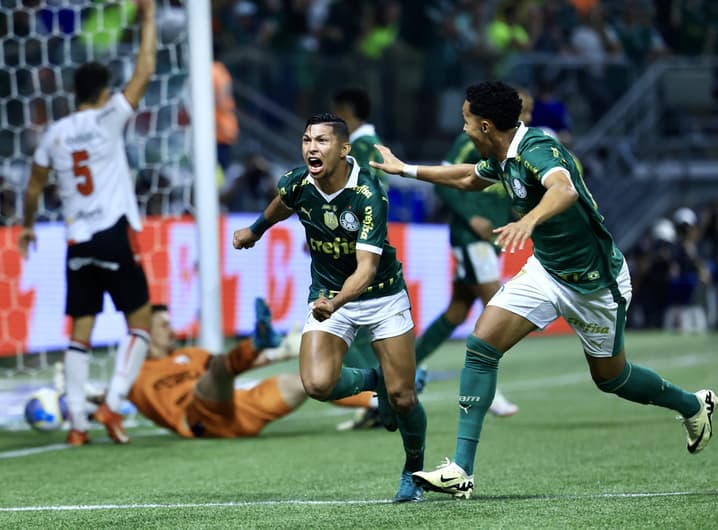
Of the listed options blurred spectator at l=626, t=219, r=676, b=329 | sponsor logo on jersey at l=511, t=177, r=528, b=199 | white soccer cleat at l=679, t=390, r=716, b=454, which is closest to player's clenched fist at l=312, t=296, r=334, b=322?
sponsor logo on jersey at l=511, t=177, r=528, b=199

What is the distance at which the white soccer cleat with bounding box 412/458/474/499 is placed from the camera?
226 inches

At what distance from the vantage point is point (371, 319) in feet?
21.1

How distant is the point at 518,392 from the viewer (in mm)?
12180

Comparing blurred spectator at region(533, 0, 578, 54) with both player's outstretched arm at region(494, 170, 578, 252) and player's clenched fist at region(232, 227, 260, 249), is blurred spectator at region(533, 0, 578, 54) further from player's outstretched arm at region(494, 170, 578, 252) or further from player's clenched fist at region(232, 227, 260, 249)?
player's outstretched arm at region(494, 170, 578, 252)

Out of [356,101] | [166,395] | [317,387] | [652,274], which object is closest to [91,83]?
[356,101]

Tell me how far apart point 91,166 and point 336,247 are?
3.20 m

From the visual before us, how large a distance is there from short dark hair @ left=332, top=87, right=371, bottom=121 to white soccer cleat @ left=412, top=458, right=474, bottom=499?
404 cm

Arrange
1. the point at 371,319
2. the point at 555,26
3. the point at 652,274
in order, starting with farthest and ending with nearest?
the point at 555,26, the point at 652,274, the point at 371,319

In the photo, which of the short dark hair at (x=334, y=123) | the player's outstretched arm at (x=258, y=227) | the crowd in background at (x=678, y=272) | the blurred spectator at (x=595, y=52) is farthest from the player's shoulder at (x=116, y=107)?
the crowd in background at (x=678, y=272)

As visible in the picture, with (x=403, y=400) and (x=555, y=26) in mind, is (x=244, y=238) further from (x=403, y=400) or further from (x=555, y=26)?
(x=555, y=26)

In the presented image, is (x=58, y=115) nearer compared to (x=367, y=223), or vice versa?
(x=367, y=223)

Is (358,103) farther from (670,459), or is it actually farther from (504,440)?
(670,459)

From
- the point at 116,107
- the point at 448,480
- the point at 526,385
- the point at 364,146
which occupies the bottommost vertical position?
the point at 526,385

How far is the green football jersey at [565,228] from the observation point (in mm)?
6023
